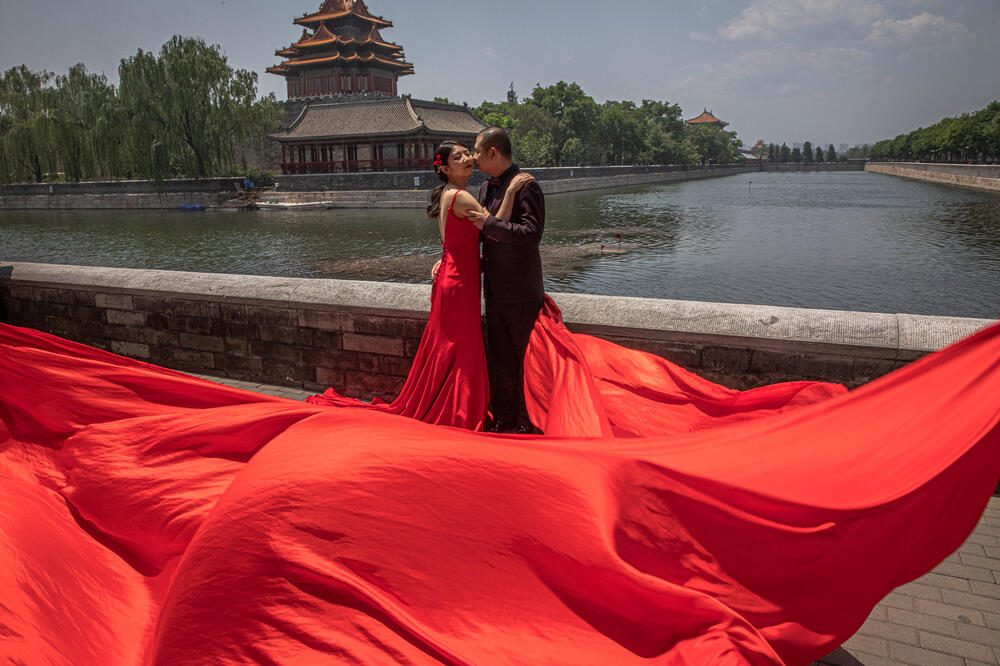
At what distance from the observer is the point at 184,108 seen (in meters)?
37.1

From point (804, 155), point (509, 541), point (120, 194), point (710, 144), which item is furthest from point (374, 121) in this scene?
point (804, 155)

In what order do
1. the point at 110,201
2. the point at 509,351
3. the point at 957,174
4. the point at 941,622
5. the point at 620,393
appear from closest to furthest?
the point at 941,622 < the point at 620,393 < the point at 509,351 < the point at 110,201 < the point at 957,174

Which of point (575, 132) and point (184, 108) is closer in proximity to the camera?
point (184, 108)

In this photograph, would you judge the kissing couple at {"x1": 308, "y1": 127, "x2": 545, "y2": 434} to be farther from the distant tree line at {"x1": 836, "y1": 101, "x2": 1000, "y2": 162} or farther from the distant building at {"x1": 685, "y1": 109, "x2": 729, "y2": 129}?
the distant building at {"x1": 685, "y1": 109, "x2": 729, "y2": 129}

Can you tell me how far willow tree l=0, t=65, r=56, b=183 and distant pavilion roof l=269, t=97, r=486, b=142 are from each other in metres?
12.5

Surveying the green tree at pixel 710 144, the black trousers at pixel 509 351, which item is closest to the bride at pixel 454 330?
the black trousers at pixel 509 351

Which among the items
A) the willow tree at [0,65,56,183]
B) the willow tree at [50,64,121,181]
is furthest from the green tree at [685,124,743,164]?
the willow tree at [0,65,56,183]

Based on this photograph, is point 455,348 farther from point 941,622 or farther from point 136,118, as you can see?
point 136,118

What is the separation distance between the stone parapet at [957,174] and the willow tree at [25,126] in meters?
55.3

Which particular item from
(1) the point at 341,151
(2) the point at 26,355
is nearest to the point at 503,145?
(2) the point at 26,355

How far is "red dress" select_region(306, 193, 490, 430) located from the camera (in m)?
3.29

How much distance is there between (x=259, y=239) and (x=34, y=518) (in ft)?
84.0

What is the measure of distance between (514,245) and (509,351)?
0.56 meters

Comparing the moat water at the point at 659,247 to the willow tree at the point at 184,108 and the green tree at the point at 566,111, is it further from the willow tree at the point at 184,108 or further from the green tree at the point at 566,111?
the green tree at the point at 566,111
